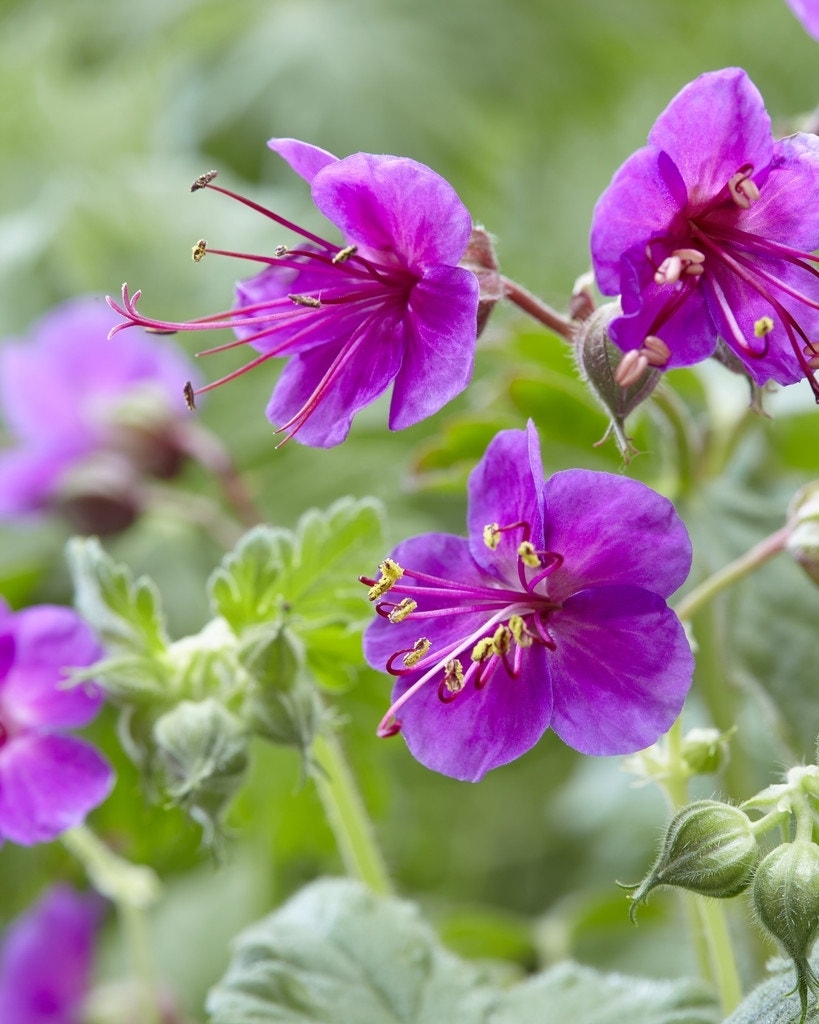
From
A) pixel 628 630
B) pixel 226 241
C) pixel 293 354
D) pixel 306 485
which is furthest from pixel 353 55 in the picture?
pixel 628 630

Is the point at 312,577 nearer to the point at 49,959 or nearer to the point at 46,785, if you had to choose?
the point at 46,785

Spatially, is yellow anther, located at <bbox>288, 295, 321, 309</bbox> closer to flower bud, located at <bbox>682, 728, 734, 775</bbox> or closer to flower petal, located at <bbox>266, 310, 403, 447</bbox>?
flower petal, located at <bbox>266, 310, 403, 447</bbox>

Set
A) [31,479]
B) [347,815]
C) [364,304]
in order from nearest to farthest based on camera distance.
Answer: [364,304], [347,815], [31,479]

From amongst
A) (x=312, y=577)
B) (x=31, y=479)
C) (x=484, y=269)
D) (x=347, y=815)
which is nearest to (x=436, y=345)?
(x=484, y=269)

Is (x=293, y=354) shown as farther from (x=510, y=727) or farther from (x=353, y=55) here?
(x=353, y=55)

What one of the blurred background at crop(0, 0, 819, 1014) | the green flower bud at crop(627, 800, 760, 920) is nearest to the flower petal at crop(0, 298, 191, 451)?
the blurred background at crop(0, 0, 819, 1014)
